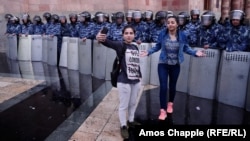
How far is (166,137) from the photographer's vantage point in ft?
12.5

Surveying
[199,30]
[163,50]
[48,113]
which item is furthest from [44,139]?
[199,30]

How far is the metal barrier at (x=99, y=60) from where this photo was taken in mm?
7867

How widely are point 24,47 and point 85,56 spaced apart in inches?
154

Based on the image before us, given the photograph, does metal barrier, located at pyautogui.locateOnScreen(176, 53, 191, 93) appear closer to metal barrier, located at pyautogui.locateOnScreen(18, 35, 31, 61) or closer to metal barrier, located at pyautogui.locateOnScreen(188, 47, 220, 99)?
metal barrier, located at pyautogui.locateOnScreen(188, 47, 220, 99)

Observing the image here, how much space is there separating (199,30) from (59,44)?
5.41 m

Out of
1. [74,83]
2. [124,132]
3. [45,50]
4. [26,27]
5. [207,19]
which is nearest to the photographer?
[124,132]

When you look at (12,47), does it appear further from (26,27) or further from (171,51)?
(171,51)

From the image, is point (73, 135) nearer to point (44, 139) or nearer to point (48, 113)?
point (44, 139)

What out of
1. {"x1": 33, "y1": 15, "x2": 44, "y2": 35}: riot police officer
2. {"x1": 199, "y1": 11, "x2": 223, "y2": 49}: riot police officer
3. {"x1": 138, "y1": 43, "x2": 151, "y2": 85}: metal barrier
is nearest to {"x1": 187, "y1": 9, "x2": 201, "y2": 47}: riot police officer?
{"x1": 199, "y1": 11, "x2": 223, "y2": 49}: riot police officer

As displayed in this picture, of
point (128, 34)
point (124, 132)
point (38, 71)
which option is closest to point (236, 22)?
point (128, 34)

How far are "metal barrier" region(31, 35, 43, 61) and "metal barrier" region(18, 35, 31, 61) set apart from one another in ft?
0.65

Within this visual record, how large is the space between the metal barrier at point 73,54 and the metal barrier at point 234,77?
4.96 m

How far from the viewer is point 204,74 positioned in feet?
19.6

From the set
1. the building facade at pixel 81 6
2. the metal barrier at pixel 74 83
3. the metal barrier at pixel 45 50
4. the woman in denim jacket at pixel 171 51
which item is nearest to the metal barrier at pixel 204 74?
the woman in denim jacket at pixel 171 51
